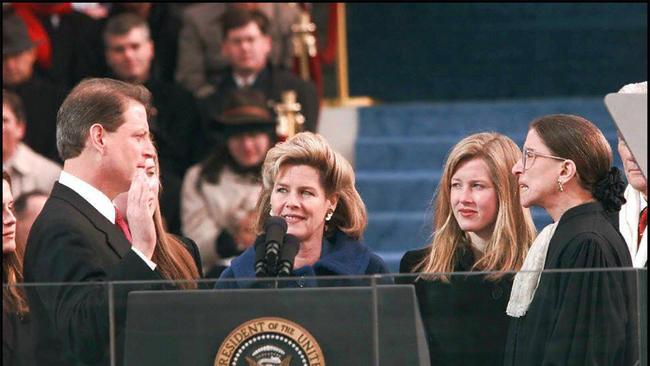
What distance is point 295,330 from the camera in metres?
5.51

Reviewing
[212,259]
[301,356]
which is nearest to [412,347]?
[301,356]

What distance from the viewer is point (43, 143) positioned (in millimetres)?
10195

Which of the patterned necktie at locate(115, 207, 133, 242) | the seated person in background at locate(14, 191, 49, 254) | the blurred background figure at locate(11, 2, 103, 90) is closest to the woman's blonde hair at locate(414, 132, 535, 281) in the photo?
the patterned necktie at locate(115, 207, 133, 242)

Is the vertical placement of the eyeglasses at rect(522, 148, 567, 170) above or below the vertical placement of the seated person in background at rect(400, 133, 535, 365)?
above

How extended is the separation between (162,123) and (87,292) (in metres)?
4.62

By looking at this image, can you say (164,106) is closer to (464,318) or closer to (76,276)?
(76,276)

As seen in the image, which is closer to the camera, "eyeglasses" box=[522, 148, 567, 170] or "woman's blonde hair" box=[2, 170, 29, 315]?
"woman's blonde hair" box=[2, 170, 29, 315]

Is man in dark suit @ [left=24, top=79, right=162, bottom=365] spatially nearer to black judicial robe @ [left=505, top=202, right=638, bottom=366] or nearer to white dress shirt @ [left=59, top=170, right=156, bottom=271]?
white dress shirt @ [left=59, top=170, right=156, bottom=271]

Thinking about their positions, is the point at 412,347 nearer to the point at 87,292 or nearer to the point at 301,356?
the point at 301,356

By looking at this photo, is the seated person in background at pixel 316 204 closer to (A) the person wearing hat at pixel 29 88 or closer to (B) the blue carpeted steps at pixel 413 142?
(B) the blue carpeted steps at pixel 413 142

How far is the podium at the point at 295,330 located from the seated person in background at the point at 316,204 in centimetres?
64

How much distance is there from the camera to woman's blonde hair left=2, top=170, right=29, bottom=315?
5648mm

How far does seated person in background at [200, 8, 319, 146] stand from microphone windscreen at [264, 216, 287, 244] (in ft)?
14.7

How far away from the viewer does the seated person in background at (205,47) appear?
10.4 m
